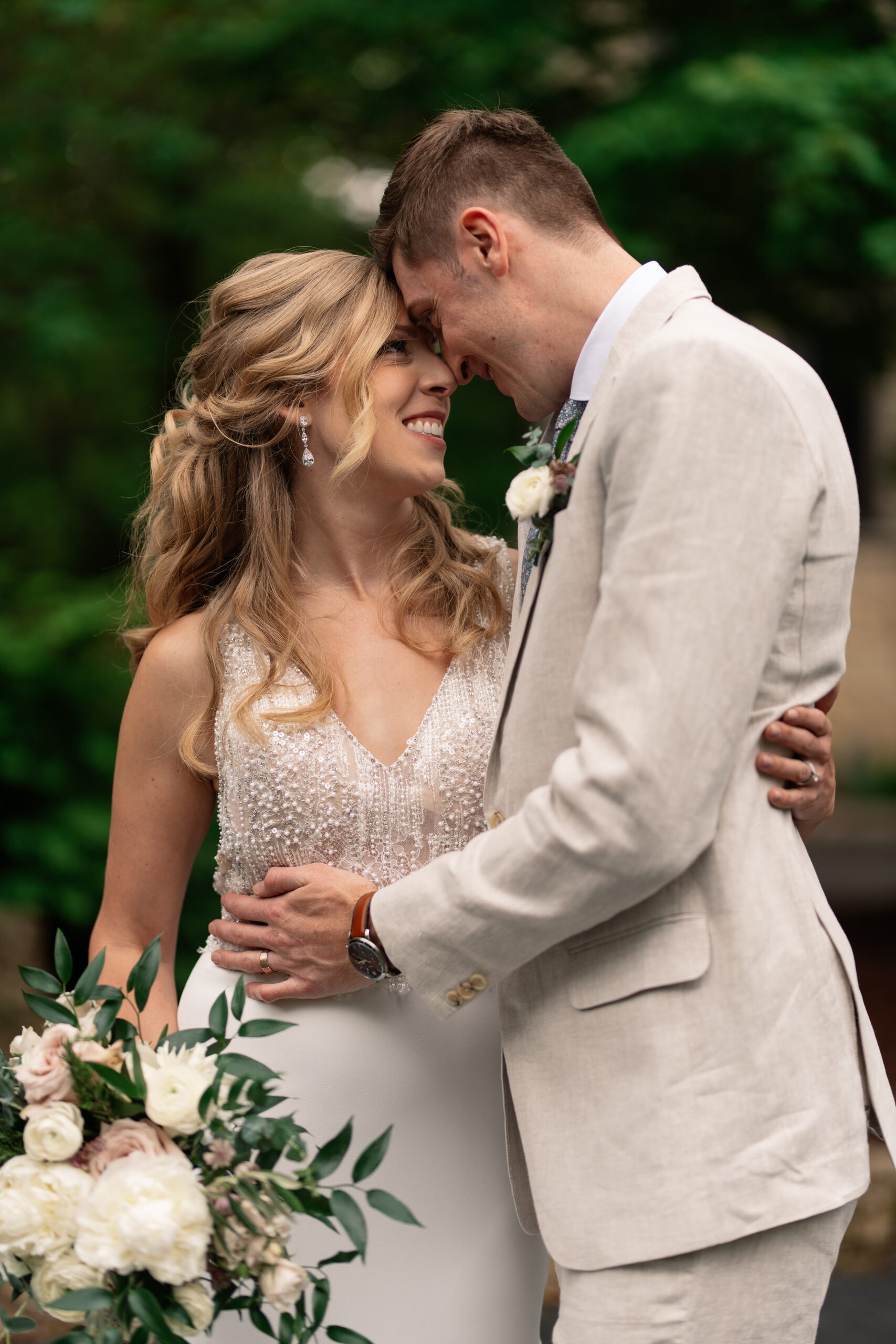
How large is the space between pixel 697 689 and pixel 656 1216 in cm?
78

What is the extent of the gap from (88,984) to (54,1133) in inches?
8.7

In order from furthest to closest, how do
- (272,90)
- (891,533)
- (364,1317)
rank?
(891,533)
(272,90)
(364,1317)

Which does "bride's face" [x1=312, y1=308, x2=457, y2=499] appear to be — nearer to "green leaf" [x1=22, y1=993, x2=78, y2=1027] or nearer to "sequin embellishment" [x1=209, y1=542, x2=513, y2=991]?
"sequin embellishment" [x1=209, y1=542, x2=513, y2=991]

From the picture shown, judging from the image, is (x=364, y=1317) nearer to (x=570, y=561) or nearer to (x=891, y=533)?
(x=570, y=561)

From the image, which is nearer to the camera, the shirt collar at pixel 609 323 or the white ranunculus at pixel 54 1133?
the white ranunculus at pixel 54 1133

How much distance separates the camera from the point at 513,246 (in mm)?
2355

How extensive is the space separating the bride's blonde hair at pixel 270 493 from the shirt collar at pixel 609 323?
0.58 meters

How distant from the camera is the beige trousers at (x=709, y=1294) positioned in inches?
74.0

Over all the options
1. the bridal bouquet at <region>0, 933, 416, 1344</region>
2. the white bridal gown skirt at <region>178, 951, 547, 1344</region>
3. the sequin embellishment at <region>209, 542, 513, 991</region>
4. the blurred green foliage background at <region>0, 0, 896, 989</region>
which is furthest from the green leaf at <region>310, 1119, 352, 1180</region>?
the blurred green foliage background at <region>0, 0, 896, 989</region>

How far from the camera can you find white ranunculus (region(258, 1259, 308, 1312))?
1.76m

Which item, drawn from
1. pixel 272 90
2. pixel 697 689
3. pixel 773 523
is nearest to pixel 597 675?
pixel 697 689

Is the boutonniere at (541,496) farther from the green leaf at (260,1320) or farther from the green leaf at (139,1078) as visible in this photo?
the green leaf at (260,1320)

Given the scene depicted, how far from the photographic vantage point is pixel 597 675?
1808 millimetres

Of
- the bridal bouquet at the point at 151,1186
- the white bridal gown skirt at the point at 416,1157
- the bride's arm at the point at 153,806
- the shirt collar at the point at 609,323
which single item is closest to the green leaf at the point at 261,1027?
the bridal bouquet at the point at 151,1186
